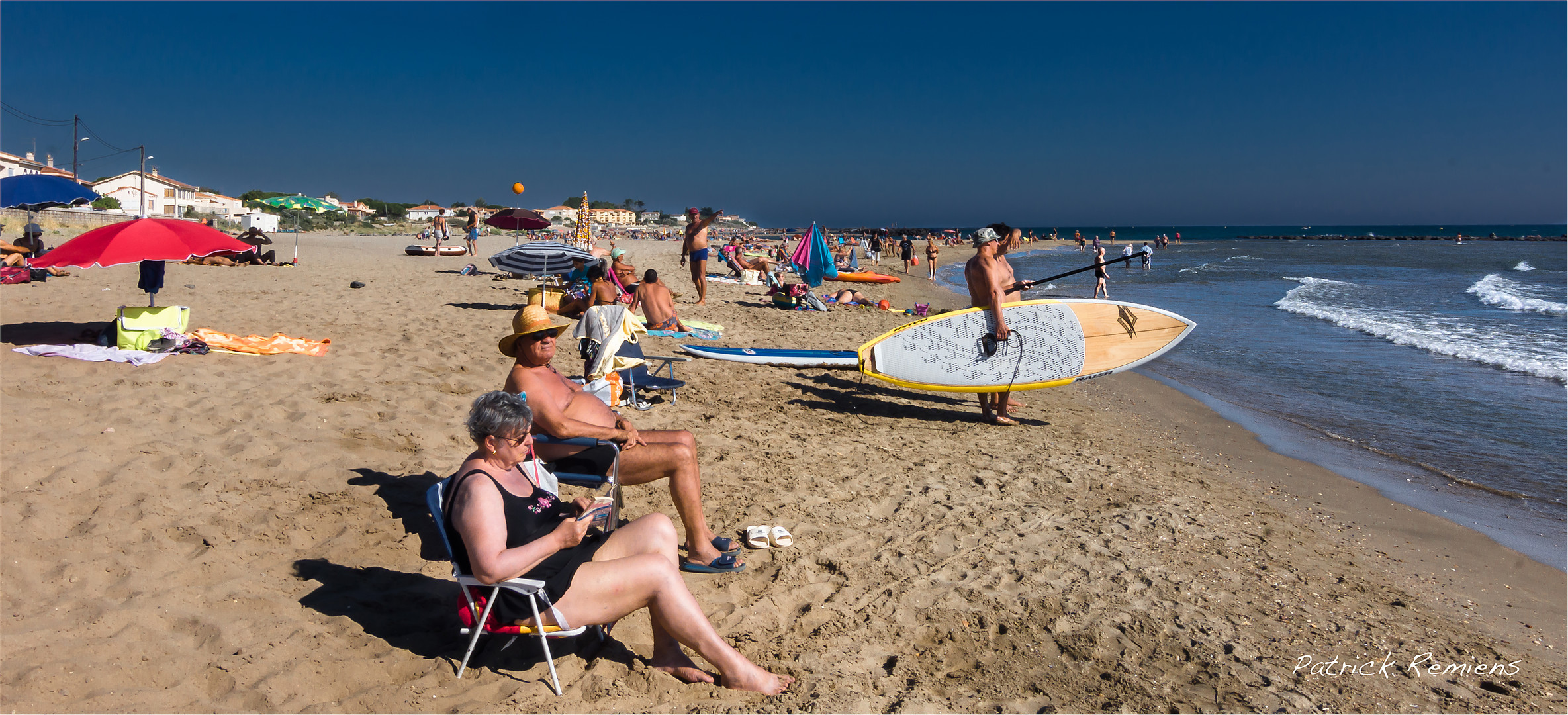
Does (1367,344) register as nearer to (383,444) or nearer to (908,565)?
(908,565)

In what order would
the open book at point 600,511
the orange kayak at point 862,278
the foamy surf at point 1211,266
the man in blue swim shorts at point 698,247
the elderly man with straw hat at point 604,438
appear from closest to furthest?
the open book at point 600,511, the elderly man with straw hat at point 604,438, the man in blue swim shorts at point 698,247, the orange kayak at point 862,278, the foamy surf at point 1211,266

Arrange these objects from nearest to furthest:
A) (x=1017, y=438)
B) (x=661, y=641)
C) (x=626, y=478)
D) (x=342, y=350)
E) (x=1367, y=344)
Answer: (x=661, y=641) < (x=626, y=478) < (x=1017, y=438) < (x=342, y=350) < (x=1367, y=344)

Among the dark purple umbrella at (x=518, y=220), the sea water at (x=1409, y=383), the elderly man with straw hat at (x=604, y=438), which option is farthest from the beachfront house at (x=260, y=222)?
the elderly man with straw hat at (x=604, y=438)

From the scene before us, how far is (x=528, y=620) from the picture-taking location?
8.02 ft

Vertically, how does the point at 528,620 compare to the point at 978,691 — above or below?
above

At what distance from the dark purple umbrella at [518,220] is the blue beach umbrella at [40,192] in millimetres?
7401

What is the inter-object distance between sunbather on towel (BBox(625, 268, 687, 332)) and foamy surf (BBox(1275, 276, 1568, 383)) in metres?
9.53

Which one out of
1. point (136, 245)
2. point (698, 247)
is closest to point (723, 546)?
point (136, 245)

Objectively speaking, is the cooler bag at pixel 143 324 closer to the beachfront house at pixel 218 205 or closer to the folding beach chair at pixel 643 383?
the folding beach chair at pixel 643 383

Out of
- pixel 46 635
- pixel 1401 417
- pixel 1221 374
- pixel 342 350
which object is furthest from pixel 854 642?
pixel 1221 374

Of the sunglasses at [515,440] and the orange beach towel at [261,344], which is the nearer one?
the sunglasses at [515,440]

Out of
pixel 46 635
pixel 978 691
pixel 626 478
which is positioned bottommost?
pixel 978 691

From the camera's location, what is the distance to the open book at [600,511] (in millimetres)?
2761

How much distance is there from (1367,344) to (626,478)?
11.8m
